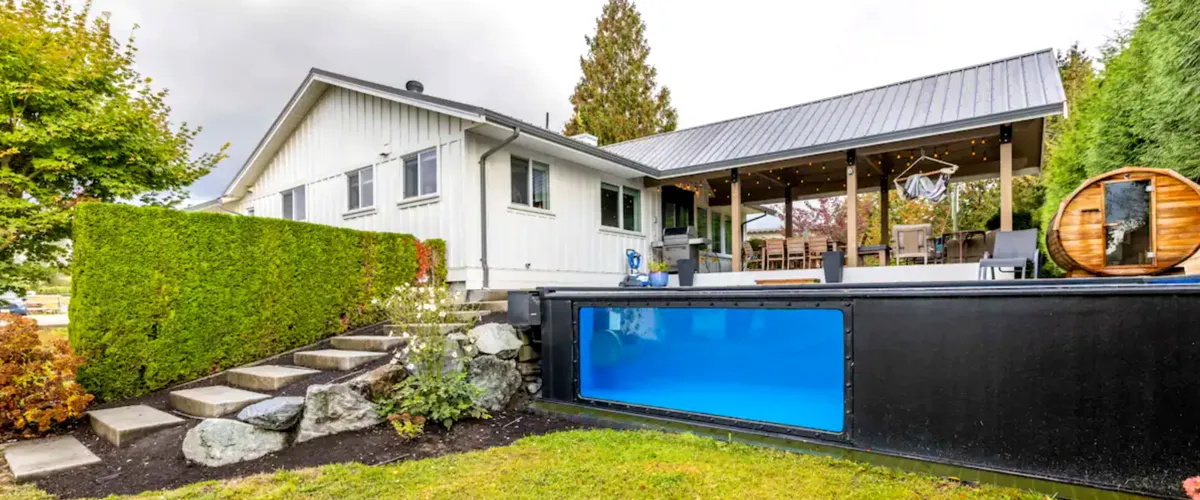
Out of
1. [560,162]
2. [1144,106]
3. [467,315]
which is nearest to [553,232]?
[560,162]

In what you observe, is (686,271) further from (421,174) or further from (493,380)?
(493,380)

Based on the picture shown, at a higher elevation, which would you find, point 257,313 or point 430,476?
point 257,313

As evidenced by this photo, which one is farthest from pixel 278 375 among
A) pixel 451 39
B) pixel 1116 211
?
pixel 451 39

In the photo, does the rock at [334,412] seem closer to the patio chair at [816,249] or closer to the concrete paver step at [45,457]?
the concrete paver step at [45,457]

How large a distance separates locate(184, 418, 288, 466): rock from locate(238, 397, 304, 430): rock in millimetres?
A: 51

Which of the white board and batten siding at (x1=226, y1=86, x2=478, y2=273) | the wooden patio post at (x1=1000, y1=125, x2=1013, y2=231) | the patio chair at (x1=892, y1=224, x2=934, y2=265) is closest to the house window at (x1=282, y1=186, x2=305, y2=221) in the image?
the white board and batten siding at (x1=226, y1=86, x2=478, y2=273)

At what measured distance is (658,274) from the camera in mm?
10484

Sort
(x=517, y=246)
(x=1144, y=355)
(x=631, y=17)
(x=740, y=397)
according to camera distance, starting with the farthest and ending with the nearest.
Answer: (x=631, y=17) → (x=517, y=246) → (x=740, y=397) → (x=1144, y=355)

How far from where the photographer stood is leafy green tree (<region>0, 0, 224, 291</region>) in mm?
7391

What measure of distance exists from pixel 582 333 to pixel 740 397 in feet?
5.51

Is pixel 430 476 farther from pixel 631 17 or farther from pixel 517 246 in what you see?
pixel 631 17

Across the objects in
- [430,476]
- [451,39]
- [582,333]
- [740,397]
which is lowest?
[430,476]

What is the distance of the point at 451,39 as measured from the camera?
14664 millimetres

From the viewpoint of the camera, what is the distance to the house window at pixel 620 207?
10.6 meters
